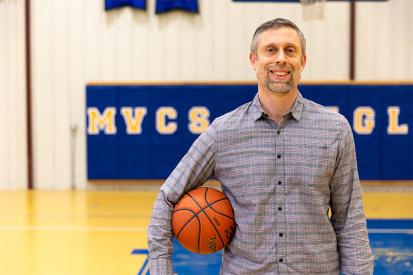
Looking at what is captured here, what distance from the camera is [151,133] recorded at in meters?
9.34

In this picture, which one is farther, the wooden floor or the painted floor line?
the painted floor line

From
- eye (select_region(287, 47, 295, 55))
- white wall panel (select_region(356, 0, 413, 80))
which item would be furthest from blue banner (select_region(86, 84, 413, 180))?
eye (select_region(287, 47, 295, 55))

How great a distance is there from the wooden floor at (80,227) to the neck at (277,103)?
337 cm

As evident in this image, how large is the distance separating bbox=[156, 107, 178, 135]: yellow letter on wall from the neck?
7190 mm

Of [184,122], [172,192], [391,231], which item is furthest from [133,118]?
[172,192]

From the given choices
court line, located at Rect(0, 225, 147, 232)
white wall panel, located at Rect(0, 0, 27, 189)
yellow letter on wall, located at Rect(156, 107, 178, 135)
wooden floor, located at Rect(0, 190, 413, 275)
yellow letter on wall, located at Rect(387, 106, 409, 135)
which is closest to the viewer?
wooden floor, located at Rect(0, 190, 413, 275)

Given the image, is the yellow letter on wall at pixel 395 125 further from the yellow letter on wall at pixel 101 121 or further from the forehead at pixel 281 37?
the forehead at pixel 281 37

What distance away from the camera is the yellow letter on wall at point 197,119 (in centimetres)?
927

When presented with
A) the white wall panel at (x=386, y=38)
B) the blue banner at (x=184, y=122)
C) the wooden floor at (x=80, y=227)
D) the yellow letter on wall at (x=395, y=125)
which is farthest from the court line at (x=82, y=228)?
the white wall panel at (x=386, y=38)

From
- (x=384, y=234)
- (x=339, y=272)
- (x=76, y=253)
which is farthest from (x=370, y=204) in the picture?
(x=339, y=272)

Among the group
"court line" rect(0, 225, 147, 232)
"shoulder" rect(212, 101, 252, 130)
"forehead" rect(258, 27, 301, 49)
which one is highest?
"forehead" rect(258, 27, 301, 49)

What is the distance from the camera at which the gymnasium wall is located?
923 centimetres

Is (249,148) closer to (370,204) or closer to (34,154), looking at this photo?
(370,204)

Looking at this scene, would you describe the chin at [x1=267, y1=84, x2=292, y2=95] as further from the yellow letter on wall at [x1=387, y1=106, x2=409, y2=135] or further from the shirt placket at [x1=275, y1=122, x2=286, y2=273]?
the yellow letter on wall at [x1=387, y1=106, x2=409, y2=135]
